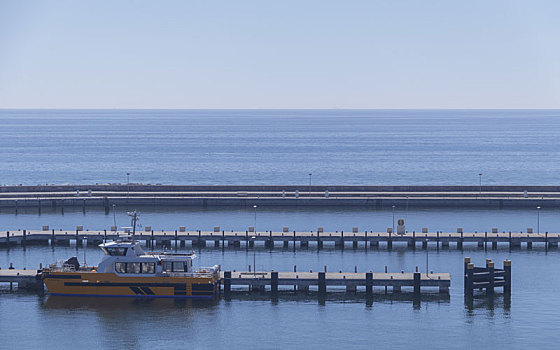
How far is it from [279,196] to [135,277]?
203 feet

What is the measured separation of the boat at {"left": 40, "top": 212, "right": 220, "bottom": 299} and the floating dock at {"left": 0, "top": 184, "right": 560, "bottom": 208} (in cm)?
5212

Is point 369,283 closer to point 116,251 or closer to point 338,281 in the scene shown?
point 338,281

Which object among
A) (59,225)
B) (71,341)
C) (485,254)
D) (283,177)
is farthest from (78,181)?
(71,341)

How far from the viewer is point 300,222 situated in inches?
4535

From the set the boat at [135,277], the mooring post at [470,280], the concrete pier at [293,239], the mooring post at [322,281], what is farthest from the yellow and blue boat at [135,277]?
the concrete pier at [293,239]

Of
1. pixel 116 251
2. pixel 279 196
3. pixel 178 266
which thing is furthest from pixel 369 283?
pixel 279 196

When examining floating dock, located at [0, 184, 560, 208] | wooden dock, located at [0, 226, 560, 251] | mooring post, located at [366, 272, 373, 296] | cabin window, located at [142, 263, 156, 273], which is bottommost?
mooring post, located at [366, 272, 373, 296]

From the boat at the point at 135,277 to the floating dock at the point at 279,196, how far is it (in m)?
52.1

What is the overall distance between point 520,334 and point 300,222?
173 feet

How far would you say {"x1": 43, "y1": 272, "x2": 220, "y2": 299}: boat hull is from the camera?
7250 centimetres

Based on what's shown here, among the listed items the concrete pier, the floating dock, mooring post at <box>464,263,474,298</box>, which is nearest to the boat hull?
mooring post at <box>464,263,474,298</box>

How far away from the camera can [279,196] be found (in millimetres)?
133375

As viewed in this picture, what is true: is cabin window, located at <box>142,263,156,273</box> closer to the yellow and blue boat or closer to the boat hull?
the yellow and blue boat

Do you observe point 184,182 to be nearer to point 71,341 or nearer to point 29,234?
point 29,234
